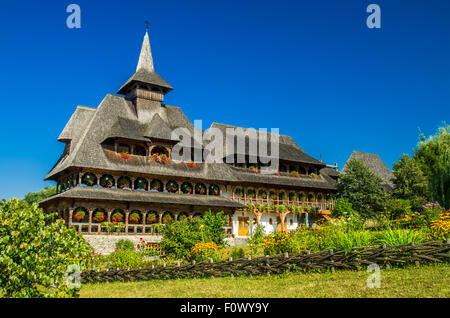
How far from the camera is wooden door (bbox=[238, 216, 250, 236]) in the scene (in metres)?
36.5

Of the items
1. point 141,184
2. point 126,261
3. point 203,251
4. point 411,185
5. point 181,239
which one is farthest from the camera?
point 411,185

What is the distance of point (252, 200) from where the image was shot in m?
37.3

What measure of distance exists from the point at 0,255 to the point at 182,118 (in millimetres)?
29094

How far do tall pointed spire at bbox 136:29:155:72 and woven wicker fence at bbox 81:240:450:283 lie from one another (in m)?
24.8

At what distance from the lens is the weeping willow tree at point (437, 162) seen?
33500mm

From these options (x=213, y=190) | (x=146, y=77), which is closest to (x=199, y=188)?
(x=213, y=190)

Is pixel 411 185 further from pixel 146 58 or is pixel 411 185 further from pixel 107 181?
pixel 146 58

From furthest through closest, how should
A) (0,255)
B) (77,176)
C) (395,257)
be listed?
1. (77,176)
2. (395,257)
3. (0,255)

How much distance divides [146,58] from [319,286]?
1254 inches

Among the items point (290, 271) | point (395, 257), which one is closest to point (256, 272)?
point (290, 271)

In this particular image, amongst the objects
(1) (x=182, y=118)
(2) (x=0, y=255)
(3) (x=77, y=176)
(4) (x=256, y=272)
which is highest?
(1) (x=182, y=118)

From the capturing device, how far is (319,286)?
1102cm

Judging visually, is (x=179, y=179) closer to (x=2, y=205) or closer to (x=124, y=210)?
(x=124, y=210)

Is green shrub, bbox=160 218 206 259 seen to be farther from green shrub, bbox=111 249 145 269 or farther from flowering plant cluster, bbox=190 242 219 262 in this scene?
green shrub, bbox=111 249 145 269
